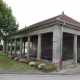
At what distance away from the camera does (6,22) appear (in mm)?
14555

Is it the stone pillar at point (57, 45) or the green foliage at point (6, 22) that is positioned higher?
the green foliage at point (6, 22)

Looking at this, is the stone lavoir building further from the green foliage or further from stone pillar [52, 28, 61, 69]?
the green foliage

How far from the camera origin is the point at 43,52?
70.9 ft

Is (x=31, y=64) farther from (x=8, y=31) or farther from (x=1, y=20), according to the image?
(x=1, y=20)

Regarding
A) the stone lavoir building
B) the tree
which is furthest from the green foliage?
the stone lavoir building

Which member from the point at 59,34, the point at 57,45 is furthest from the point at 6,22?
the point at 57,45

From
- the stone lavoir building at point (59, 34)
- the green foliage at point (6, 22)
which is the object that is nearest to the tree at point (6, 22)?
the green foliage at point (6, 22)

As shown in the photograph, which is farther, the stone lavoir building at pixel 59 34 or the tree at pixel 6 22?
the tree at pixel 6 22

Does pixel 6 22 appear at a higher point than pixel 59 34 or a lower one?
higher

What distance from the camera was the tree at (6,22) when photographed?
14.4 m

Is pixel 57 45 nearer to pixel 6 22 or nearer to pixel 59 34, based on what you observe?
pixel 59 34

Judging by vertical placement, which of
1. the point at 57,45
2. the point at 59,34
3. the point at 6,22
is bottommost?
the point at 57,45

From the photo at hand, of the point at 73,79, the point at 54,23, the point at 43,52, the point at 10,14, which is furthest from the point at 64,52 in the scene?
the point at 73,79

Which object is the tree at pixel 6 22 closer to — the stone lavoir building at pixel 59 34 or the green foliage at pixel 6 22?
the green foliage at pixel 6 22
